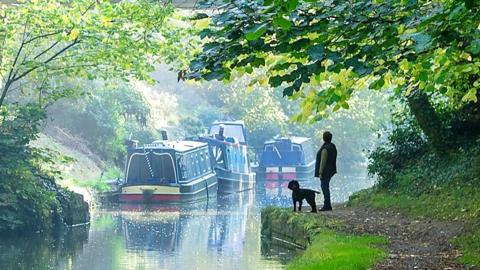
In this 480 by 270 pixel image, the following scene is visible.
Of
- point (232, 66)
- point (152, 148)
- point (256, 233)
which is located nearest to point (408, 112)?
point (256, 233)

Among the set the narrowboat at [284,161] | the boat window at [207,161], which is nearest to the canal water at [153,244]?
the boat window at [207,161]

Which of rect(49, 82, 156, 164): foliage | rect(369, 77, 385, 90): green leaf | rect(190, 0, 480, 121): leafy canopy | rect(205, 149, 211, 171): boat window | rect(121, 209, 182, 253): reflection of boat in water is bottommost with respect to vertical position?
rect(121, 209, 182, 253): reflection of boat in water

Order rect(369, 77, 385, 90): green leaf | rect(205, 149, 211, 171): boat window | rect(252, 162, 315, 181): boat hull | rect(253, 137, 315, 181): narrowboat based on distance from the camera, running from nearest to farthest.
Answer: rect(369, 77, 385, 90): green leaf < rect(205, 149, 211, 171): boat window < rect(252, 162, 315, 181): boat hull < rect(253, 137, 315, 181): narrowboat

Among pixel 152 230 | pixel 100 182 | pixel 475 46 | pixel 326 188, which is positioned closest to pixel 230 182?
pixel 100 182

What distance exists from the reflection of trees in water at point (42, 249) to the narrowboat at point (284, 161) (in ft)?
80.9

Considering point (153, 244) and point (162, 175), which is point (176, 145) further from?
point (153, 244)

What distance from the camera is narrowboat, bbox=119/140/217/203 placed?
102 feet

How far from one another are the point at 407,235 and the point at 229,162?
80.3 feet

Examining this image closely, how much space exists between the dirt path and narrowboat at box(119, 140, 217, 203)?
13388mm

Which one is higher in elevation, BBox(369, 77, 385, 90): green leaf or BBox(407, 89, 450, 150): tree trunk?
BBox(407, 89, 450, 150): tree trunk

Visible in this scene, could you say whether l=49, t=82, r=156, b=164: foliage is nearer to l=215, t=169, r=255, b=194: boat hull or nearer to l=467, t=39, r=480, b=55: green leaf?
l=215, t=169, r=255, b=194: boat hull

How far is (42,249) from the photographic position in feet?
57.5

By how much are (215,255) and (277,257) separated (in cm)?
156

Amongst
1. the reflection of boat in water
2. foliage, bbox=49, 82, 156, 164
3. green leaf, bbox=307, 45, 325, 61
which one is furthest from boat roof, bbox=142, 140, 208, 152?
green leaf, bbox=307, 45, 325, 61
